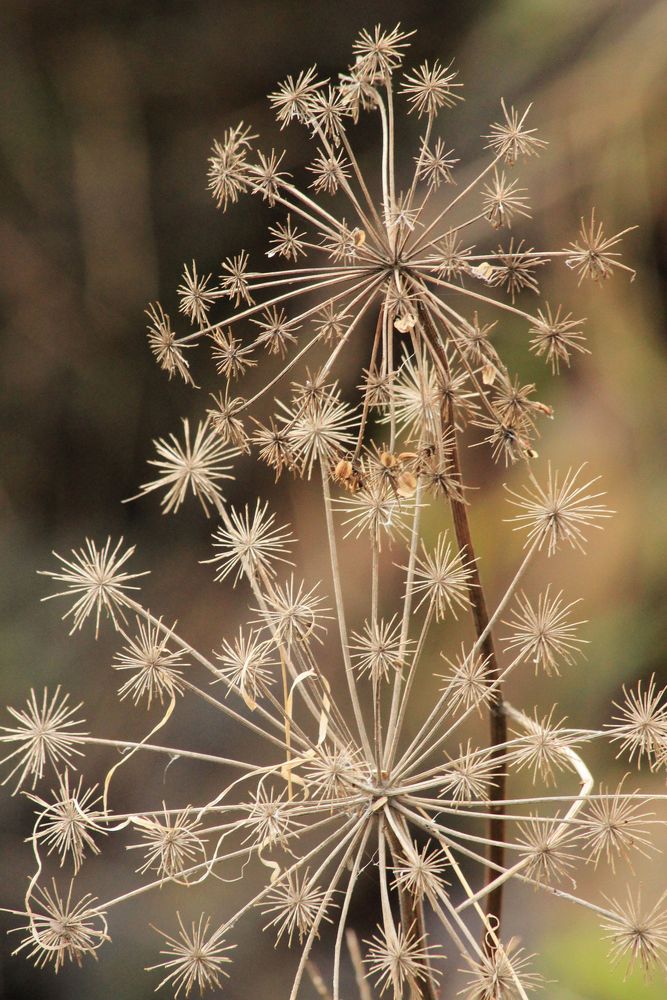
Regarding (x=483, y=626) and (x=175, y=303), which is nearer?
(x=483, y=626)

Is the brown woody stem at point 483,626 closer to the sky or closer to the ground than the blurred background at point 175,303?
closer to the ground

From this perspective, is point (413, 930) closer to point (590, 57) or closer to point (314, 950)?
point (314, 950)

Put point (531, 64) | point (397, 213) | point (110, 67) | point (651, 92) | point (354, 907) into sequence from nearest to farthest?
point (397, 213), point (651, 92), point (531, 64), point (354, 907), point (110, 67)

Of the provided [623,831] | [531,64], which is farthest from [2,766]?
[531,64]

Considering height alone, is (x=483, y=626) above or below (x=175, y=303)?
below

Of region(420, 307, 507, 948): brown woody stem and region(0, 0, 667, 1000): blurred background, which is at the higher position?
region(0, 0, 667, 1000): blurred background

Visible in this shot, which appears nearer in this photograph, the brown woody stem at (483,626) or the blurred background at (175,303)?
the brown woody stem at (483,626)

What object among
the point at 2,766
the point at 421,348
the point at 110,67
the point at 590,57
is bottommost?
the point at 421,348

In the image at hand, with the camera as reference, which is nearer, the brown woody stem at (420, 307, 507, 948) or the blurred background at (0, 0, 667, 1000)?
the brown woody stem at (420, 307, 507, 948)
